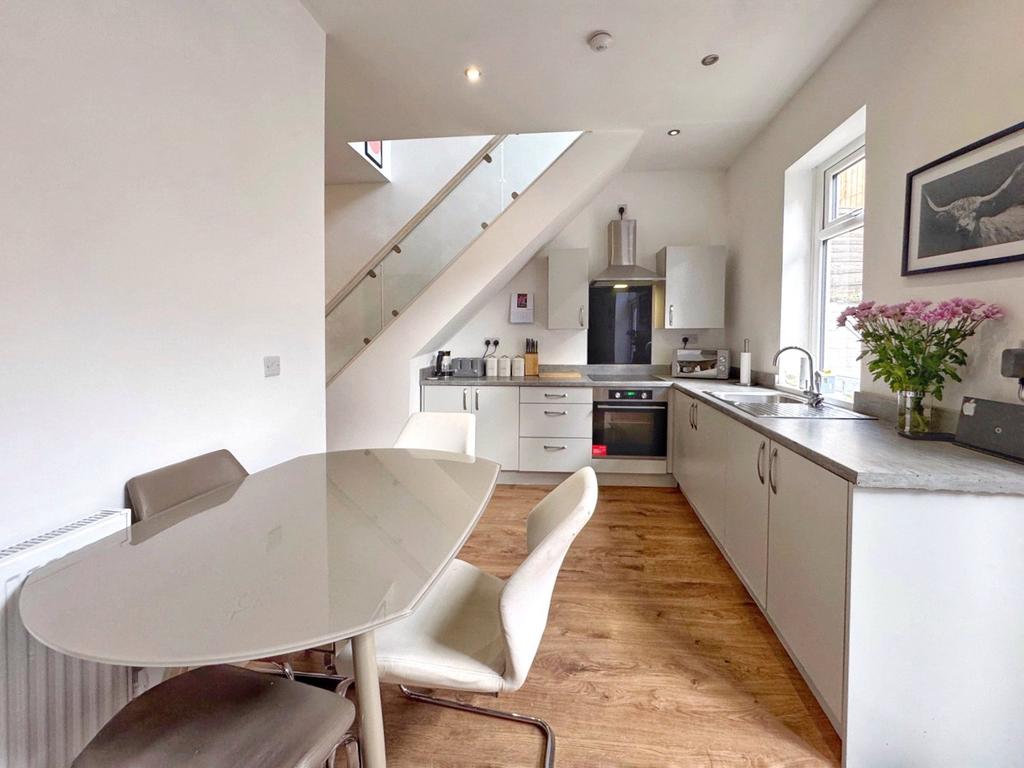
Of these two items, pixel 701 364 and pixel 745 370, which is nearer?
pixel 745 370

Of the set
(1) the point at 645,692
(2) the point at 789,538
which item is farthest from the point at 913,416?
(1) the point at 645,692

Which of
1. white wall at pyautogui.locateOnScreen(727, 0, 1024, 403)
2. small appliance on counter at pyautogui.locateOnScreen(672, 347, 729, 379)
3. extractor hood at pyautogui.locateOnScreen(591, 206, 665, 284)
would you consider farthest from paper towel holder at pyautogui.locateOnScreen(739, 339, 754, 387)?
extractor hood at pyautogui.locateOnScreen(591, 206, 665, 284)

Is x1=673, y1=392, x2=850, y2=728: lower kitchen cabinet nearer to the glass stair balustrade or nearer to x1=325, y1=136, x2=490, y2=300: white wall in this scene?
the glass stair balustrade

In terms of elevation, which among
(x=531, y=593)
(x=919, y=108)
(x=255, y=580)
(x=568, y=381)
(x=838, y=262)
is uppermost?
(x=919, y=108)

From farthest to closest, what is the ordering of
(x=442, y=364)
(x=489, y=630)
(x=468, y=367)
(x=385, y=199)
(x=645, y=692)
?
(x=385, y=199) < (x=468, y=367) < (x=442, y=364) < (x=645, y=692) < (x=489, y=630)

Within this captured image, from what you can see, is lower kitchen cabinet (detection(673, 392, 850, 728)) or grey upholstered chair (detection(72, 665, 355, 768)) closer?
grey upholstered chair (detection(72, 665, 355, 768))

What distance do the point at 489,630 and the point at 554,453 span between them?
9.01 ft

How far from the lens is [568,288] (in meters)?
4.23

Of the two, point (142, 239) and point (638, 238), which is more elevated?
point (638, 238)

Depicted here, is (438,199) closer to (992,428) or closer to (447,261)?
(447,261)

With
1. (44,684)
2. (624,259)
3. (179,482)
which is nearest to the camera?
(44,684)

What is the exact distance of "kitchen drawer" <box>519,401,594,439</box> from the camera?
392cm

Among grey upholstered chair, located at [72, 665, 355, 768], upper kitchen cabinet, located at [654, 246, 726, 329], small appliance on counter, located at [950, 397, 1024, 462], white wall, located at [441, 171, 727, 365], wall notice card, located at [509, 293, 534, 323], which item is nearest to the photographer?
grey upholstered chair, located at [72, 665, 355, 768]

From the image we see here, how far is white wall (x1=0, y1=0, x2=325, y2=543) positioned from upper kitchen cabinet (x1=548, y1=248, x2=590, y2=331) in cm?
248
